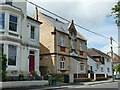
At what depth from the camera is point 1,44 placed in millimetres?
27656

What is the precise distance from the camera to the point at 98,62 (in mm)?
64688

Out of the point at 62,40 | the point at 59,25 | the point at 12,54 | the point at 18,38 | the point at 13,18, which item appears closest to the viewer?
the point at 12,54

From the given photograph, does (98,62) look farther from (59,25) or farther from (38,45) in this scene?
(38,45)

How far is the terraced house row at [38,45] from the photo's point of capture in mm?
28438

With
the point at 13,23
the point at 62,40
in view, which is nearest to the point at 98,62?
the point at 62,40

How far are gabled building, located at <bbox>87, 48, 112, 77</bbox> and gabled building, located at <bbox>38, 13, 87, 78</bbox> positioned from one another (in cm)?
1634

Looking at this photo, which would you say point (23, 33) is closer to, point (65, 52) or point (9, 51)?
point (9, 51)

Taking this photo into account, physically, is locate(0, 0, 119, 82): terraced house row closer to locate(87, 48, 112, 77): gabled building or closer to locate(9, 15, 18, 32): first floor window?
locate(9, 15, 18, 32): first floor window

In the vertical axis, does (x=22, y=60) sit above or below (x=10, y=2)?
below

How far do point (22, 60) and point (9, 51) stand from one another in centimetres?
308

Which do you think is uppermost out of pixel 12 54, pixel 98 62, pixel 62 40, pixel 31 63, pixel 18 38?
pixel 62 40

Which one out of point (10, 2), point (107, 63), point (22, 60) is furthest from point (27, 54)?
point (107, 63)

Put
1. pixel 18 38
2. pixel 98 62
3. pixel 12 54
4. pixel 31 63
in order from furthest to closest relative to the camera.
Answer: pixel 98 62, pixel 31 63, pixel 18 38, pixel 12 54

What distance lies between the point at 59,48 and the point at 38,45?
19.3 ft
